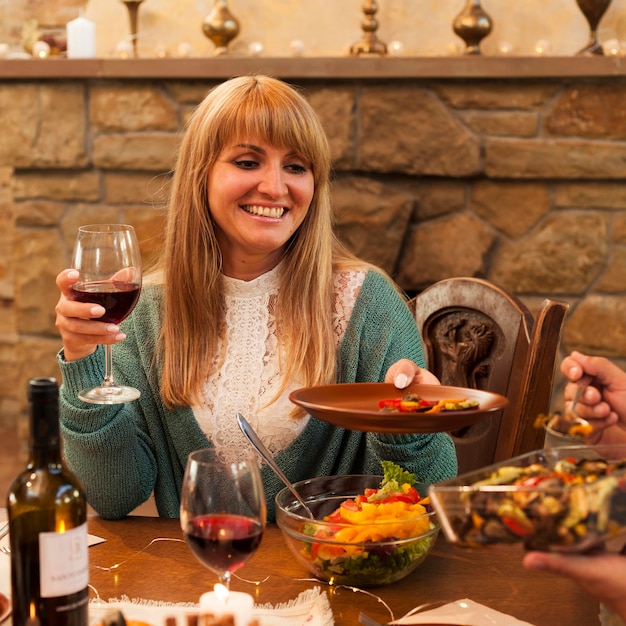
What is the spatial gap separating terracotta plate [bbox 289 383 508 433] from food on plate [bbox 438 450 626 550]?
303 millimetres

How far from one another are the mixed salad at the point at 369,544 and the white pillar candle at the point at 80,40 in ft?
8.57

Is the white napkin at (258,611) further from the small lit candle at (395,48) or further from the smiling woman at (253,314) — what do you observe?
the small lit candle at (395,48)

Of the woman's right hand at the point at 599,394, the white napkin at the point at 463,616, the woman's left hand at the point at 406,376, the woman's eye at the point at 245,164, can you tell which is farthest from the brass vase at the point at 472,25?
the white napkin at the point at 463,616

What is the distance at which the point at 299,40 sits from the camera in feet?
11.0

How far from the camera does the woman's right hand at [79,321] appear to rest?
1.30 meters

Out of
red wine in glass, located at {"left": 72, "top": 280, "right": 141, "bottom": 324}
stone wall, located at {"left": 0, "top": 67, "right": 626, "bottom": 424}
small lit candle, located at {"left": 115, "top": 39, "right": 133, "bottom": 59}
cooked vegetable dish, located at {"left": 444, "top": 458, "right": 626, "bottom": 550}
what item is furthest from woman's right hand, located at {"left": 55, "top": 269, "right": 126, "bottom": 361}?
small lit candle, located at {"left": 115, "top": 39, "right": 133, "bottom": 59}

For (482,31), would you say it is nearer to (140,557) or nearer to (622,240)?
(622,240)

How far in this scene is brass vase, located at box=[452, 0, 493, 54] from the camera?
312 cm

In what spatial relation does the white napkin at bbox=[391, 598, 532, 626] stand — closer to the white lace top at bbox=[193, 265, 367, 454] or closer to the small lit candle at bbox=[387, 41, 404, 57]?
the white lace top at bbox=[193, 265, 367, 454]

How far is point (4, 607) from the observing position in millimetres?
1021

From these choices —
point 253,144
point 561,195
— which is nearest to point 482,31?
point 561,195

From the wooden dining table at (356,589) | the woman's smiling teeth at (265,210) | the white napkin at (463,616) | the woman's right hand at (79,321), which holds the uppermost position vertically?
the woman's smiling teeth at (265,210)

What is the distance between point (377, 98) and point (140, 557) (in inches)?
88.6

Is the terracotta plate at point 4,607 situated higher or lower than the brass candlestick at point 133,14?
lower
